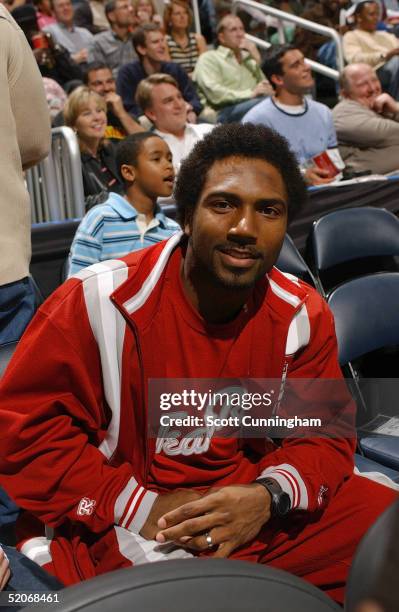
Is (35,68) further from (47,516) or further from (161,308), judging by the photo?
(47,516)

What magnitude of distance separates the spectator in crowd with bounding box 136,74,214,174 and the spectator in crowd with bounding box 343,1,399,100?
3.37 m

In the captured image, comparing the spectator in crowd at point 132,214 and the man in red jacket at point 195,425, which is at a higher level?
the man in red jacket at point 195,425

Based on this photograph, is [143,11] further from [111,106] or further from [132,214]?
[132,214]

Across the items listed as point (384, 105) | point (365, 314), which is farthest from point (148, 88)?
point (365, 314)

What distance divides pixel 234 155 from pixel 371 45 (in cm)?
692

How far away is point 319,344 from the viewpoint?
65.8 inches

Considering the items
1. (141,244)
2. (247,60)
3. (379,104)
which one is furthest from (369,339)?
(247,60)

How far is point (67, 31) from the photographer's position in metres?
7.23

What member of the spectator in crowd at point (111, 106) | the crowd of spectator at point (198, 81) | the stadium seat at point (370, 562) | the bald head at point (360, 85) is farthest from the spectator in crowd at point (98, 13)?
the stadium seat at point (370, 562)

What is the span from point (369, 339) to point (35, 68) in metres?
1.35

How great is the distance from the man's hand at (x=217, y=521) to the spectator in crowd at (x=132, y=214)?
5.46 feet

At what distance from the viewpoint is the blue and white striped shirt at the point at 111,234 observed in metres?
3.09

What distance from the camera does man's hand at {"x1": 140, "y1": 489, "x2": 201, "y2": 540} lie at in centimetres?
147

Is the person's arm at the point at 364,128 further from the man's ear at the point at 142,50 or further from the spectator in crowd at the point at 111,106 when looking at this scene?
the man's ear at the point at 142,50
